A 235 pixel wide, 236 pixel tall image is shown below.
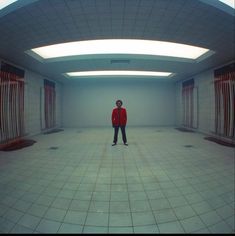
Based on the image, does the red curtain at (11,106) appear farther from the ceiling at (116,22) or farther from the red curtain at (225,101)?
the red curtain at (225,101)

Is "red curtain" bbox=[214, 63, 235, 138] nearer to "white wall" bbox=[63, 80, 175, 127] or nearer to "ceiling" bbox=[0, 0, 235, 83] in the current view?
"ceiling" bbox=[0, 0, 235, 83]

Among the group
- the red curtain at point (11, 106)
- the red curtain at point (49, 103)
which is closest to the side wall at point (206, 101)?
the red curtain at point (49, 103)

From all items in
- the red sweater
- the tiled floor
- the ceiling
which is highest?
the ceiling

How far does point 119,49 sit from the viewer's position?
4.61 m

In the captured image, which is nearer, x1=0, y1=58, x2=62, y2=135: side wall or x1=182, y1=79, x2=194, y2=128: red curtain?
x1=0, y1=58, x2=62, y2=135: side wall

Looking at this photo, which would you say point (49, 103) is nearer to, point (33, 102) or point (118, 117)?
point (33, 102)

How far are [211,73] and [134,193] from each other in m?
6.55

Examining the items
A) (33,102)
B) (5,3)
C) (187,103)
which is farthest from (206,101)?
(33,102)

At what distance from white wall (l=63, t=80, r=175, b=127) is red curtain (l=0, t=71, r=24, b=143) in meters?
4.18

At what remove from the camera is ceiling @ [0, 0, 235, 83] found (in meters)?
2.54

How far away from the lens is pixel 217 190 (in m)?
2.30

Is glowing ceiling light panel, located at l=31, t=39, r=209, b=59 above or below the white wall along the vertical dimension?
above

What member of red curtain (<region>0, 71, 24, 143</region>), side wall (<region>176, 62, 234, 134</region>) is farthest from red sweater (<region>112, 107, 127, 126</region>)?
side wall (<region>176, 62, 234, 134</region>)

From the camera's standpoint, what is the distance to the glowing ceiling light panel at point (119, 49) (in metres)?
4.20
